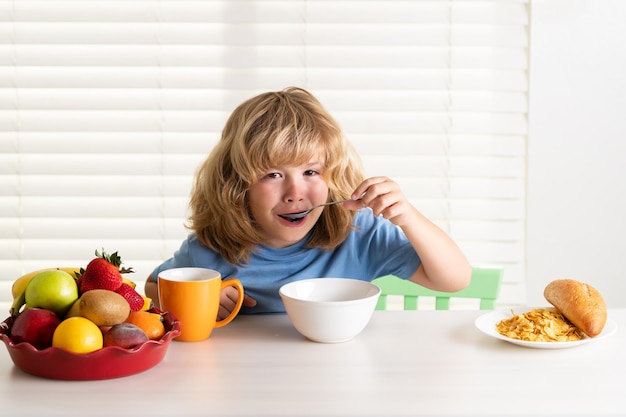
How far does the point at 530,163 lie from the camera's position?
6.61ft

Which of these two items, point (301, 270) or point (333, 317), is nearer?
point (333, 317)

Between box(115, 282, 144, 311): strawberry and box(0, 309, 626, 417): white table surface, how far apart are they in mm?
85

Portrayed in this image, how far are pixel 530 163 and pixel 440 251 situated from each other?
2.89 feet

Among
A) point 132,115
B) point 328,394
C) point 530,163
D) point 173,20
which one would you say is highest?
point 173,20

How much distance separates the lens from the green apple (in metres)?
0.91

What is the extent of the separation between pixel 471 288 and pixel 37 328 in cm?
82

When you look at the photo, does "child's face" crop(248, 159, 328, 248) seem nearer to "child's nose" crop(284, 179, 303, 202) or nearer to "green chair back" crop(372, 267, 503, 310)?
"child's nose" crop(284, 179, 303, 202)

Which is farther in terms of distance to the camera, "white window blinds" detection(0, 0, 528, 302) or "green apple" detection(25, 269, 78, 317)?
"white window blinds" detection(0, 0, 528, 302)

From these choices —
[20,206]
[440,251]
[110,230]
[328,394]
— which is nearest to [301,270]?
[440,251]

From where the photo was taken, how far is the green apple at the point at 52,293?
909 millimetres

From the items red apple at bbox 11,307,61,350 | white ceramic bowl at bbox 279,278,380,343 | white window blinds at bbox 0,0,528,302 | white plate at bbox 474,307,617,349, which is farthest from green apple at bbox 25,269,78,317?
white window blinds at bbox 0,0,528,302

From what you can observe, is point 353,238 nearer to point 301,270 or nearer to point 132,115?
point 301,270

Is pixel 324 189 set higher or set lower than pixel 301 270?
higher

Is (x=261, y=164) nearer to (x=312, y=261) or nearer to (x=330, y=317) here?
(x=312, y=261)
